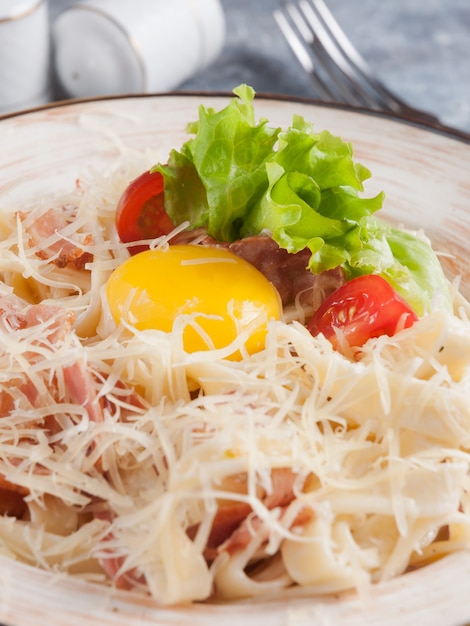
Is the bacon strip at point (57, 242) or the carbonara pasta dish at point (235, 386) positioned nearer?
the carbonara pasta dish at point (235, 386)

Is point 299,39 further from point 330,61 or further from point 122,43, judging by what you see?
point 122,43

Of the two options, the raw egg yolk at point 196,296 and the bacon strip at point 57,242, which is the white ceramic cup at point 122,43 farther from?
the raw egg yolk at point 196,296

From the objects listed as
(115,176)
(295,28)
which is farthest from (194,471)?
(295,28)

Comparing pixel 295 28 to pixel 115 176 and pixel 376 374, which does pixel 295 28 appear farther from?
pixel 376 374

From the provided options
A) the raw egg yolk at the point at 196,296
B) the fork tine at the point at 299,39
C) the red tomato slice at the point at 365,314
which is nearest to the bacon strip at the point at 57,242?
the raw egg yolk at the point at 196,296

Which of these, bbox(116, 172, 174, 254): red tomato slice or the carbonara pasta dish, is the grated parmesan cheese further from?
A: bbox(116, 172, 174, 254): red tomato slice

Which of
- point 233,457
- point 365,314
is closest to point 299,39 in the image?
point 365,314
